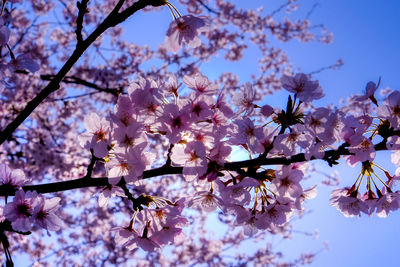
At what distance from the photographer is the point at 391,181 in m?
1.89

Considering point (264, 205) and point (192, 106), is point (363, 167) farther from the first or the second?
point (192, 106)

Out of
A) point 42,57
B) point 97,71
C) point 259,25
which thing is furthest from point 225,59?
point 42,57

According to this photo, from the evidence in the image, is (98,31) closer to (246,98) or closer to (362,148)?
(246,98)

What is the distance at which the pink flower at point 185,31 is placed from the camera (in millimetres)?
1947

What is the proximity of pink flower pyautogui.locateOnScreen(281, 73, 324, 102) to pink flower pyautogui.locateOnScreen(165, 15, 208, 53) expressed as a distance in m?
0.66

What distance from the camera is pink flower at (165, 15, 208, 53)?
6.39 ft

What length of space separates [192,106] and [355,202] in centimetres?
128

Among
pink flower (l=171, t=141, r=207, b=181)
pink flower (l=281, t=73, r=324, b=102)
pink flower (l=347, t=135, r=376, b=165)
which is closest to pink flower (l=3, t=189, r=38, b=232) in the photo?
pink flower (l=171, t=141, r=207, b=181)

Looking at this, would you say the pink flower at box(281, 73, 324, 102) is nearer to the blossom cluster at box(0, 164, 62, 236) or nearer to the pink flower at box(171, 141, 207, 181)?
the pink flower at box(171, 141, 207, 181)

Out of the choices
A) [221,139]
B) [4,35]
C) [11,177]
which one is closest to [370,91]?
[221,139]

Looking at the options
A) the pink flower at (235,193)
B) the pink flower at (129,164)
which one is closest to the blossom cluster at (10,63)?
the pink flower at (129,164)

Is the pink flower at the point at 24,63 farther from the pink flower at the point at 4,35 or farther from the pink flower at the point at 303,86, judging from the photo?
the pink flower at the point at 303,86

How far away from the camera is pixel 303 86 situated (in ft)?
6.02

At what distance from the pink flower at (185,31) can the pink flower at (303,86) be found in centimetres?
66
